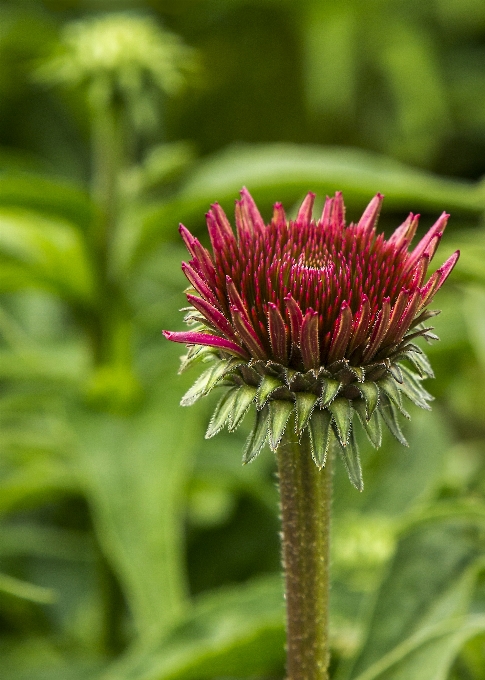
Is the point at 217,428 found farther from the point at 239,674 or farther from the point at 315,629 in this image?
the point at 239,674

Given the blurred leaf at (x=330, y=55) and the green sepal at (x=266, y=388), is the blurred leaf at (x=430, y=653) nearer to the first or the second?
the green sepal at (x=266, y=388)

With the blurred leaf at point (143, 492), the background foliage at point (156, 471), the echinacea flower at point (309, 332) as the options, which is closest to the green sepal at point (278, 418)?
the echinacea flower at point (309, 332)

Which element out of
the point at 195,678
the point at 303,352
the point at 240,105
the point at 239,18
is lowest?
the point at 195,678

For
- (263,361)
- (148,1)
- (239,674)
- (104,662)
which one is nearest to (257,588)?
(239,674)

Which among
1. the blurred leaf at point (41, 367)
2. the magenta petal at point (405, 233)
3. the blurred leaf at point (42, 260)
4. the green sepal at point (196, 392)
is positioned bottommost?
the green sepal at point (196, 392)

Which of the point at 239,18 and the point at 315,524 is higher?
the point at 239,18

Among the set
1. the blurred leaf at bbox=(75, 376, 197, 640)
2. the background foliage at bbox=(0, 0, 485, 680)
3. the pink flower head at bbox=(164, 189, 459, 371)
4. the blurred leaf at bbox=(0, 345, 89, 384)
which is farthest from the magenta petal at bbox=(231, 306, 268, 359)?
the blurred leaf at bbox=(0, 345, 89, 384)

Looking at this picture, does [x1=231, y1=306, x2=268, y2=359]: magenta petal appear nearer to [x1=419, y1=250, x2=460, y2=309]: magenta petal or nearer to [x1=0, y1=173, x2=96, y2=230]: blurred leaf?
[x1=419, y1=250, x2=460, y2=309]: magenta petal
